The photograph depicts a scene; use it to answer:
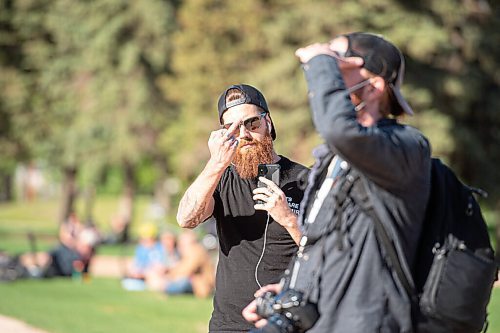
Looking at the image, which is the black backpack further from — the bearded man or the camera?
the bearded man

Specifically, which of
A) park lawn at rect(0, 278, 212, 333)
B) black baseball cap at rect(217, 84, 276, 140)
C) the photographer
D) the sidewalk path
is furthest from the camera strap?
the sidewalk path

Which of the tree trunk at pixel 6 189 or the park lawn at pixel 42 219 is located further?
the tree trunk at pixel 6 189

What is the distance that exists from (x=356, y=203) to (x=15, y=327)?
9677mm

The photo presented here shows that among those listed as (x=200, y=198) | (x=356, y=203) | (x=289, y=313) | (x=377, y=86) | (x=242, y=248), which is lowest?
(x=289, y=313)

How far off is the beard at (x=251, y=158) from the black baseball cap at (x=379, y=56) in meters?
1.56

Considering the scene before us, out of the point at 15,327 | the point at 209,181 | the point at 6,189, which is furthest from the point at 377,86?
the point at 6,189

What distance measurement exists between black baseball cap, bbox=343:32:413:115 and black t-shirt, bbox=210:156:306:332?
1.56 metres

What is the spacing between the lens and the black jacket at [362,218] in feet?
10.9

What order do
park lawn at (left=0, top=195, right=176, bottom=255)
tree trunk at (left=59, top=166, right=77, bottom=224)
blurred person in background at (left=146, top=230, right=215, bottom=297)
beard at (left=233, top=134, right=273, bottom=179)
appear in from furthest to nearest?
tree trunk at (left=59, top=166, right=77, bottom=224), park lawn at (left=0, top=195, right=176, bottom=255), blurred person in background at (left=146, top=230, right=215, bottom=297), beard at (left=233, top=134, right=273, bottom=179)

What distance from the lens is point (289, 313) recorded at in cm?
343

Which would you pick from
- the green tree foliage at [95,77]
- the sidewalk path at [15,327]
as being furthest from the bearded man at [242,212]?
the green tree foliage at [95,77]

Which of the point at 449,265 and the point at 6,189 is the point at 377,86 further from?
the point at 6,189

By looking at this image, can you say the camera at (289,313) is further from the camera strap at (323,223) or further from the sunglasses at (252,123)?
the sunglasses at (252,123)

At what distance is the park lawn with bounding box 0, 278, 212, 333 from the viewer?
12664 mm
